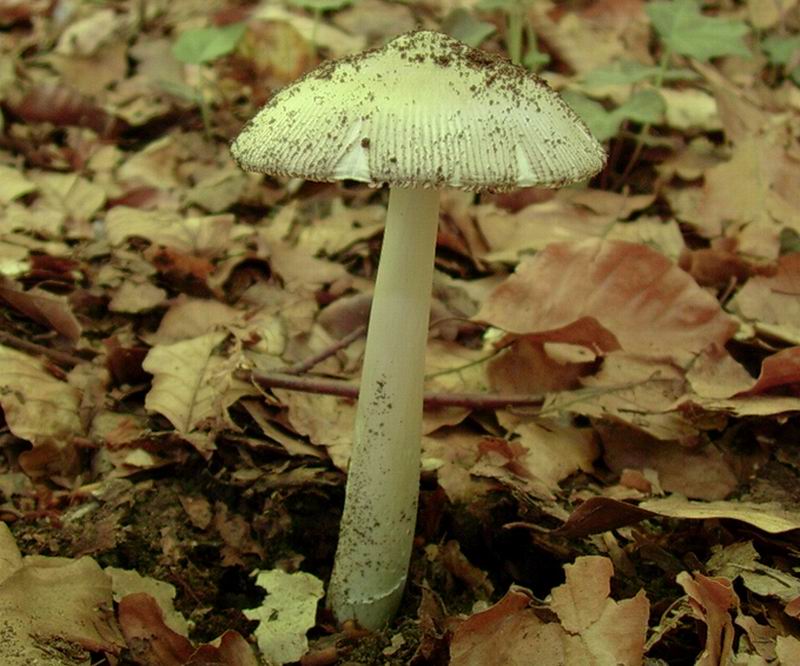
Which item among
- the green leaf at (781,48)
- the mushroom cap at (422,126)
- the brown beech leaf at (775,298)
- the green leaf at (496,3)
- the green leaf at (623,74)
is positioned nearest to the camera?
the mushroom cap at (422,126)

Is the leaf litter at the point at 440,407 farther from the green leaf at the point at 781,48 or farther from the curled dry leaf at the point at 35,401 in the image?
the green leaf at the point at 781,48

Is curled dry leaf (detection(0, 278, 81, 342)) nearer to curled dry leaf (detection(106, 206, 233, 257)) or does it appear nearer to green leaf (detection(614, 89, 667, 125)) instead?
curled dry leaf (detection(106, 206, 233, 257))

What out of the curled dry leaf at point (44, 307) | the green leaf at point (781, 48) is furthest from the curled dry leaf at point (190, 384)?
the green leaf at point (781, 48)

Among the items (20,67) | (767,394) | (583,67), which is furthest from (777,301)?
(20,67)

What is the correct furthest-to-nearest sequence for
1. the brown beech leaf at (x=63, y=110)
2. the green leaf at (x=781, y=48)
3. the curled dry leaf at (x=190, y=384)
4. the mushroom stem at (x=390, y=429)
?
1. the green leaf at (x=781, y=48)
2. the brown beech leaf at (x=63, y=110)
3. the curled dry leaf at (x=190, y=384)
4. the mushroom stem at (x=390, y=429)

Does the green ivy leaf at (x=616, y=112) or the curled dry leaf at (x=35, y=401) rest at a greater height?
the green ivy leaf at (x=616, y=112)

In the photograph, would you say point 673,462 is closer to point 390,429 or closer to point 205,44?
point 390,429

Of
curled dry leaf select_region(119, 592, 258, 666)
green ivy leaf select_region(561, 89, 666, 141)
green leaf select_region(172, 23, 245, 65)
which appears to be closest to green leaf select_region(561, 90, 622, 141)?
green ivy leaf select_region(561, 89, 666, 141)
